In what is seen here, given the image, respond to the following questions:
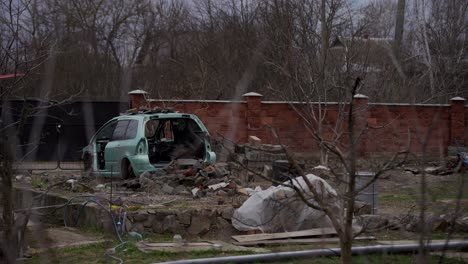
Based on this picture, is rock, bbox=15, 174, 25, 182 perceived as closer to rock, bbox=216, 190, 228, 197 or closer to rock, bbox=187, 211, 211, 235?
A: rock, bbox=187, 211, 211, 235

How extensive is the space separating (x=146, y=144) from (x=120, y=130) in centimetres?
120

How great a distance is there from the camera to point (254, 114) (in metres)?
22.1

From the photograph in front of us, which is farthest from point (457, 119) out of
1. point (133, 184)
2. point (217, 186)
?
point (133, 184)

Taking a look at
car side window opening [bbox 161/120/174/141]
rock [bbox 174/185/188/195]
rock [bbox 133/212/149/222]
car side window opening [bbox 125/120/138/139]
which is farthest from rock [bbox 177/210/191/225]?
car side window opening [bbox 161/120/174/141]

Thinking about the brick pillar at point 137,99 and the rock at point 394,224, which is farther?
the brick pillar at point 137,99

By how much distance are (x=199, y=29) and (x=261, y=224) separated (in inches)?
1005

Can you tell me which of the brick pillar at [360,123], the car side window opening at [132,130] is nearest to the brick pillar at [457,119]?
the brick pillar at [360,123]

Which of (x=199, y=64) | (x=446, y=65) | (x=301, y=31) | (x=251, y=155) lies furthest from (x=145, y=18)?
(x=251, y=155)

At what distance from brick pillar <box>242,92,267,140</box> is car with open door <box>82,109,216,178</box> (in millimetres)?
7100

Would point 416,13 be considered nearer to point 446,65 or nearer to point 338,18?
point 446,65

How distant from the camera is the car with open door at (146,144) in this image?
1345 cm

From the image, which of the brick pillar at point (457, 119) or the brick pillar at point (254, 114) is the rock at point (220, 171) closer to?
the brick pillar at point (254, 114)

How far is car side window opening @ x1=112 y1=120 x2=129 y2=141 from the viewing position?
1418 centimetres

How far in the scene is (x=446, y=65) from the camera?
28.0 meters
